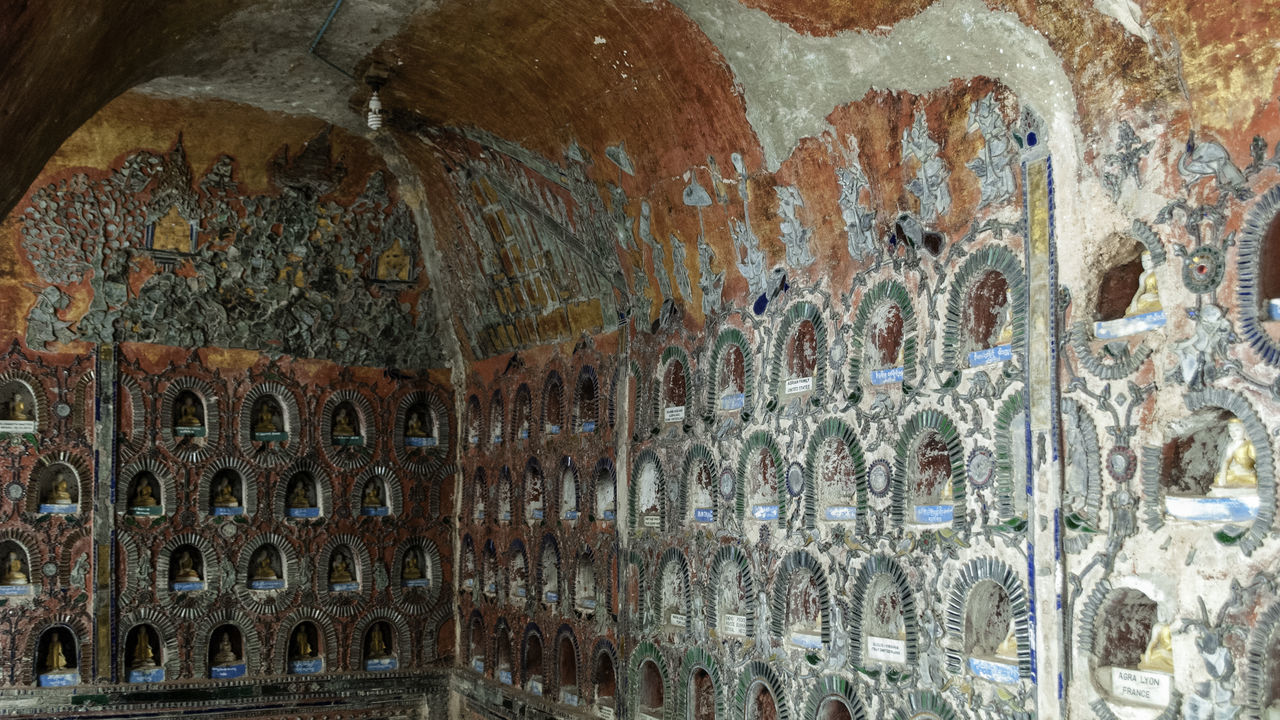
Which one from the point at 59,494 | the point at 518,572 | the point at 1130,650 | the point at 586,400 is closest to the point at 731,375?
the point at 586,400

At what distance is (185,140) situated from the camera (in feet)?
A: 46.8

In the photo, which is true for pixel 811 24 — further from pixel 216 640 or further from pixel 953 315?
pixel 216 640

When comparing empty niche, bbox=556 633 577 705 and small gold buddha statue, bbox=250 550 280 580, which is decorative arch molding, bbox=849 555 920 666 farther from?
small gold buddha statue, bbox=250 550 280 580

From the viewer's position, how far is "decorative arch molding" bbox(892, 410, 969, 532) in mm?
7465

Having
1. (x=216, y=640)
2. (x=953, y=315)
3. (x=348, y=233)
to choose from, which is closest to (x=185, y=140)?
(x=348, y=233)

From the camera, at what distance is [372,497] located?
1609 centimetres

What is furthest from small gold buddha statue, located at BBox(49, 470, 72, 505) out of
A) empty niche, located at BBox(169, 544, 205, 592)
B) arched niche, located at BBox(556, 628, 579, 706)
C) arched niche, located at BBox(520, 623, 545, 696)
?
arched niche, located at BBox(556, 628, 579, 706)

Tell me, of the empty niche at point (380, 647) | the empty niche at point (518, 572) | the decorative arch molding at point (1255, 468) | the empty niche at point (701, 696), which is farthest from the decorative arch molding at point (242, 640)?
the decorative arch molding at point (1255, 468)

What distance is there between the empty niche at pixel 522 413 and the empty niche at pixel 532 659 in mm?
2529

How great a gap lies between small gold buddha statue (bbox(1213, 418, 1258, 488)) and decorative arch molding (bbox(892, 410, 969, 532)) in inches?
→ 73.3

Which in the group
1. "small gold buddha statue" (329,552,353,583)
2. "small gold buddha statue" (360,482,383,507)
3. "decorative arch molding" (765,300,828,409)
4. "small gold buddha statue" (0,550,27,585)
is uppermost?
"decorative arch molding" (765,300,828,409)

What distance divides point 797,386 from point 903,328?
4.61ft

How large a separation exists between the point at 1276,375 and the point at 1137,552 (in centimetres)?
121

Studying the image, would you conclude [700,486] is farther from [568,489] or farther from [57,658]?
[57,658]
